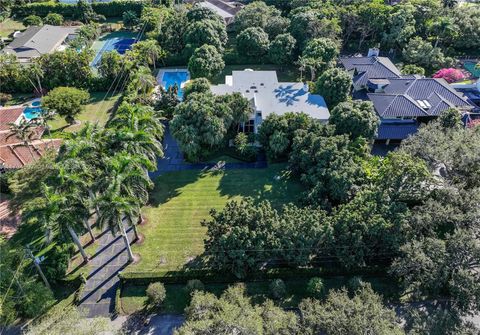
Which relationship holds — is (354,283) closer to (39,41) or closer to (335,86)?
(335,86)

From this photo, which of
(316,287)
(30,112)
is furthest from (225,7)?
(316,287)

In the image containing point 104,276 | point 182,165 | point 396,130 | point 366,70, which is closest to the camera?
point 104,276

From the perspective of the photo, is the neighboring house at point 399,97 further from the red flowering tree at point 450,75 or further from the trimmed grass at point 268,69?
the trimmed grass at point 268,69

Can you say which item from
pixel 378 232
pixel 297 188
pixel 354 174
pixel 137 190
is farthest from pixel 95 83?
pixel 378 232

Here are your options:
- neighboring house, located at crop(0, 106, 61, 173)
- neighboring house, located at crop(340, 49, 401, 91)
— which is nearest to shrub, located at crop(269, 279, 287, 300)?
neighboring house, located at crop(0, 106, 61, 173)

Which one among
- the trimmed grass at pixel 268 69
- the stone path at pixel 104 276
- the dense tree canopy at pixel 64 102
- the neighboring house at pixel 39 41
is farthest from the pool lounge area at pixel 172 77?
the stone path at pixel 104 276

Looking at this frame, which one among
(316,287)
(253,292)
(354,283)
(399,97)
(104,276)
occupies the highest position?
(399,97)

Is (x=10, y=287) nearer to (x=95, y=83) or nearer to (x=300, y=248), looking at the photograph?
(x=300, y=248)
